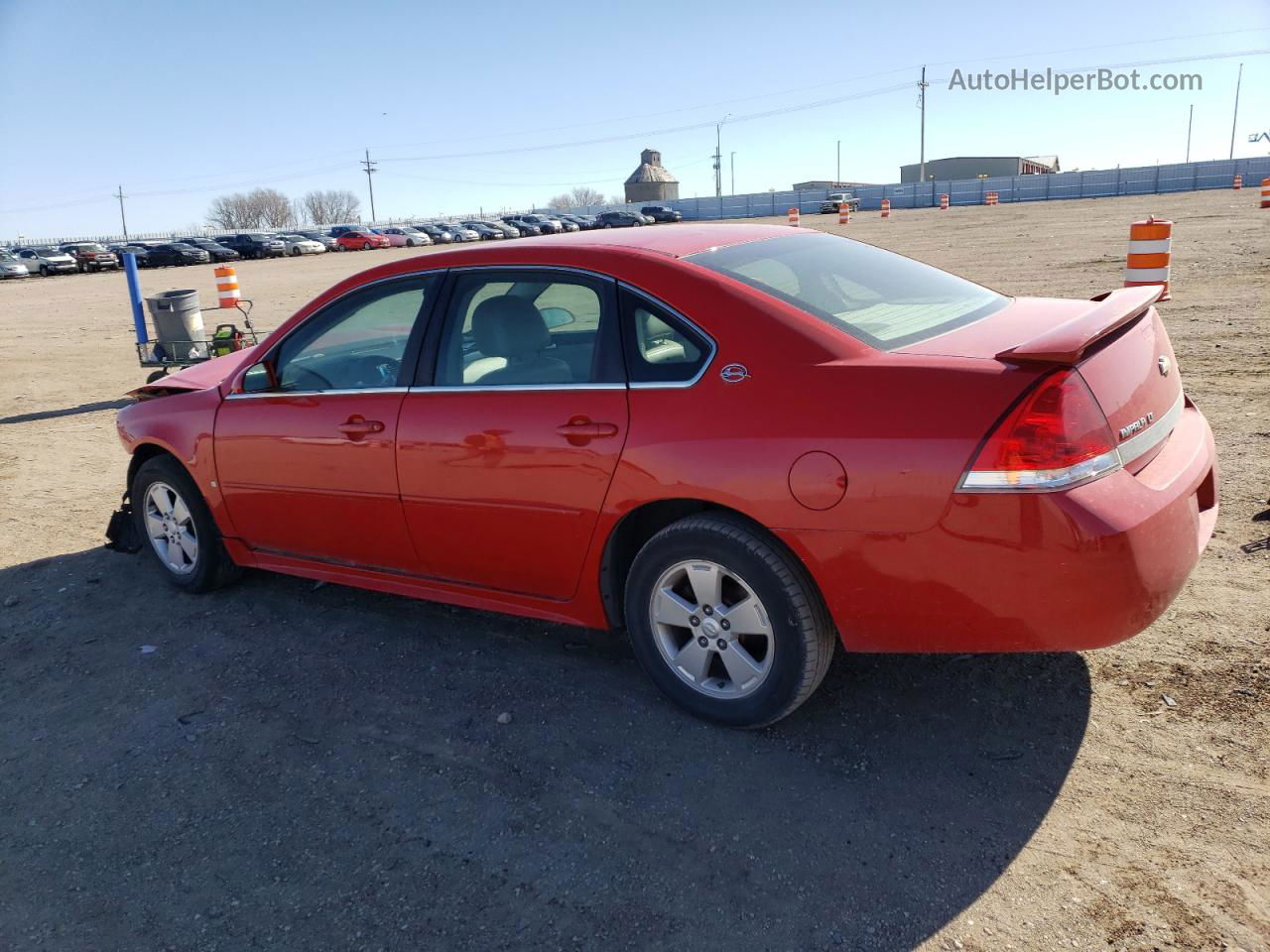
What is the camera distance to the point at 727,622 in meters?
3.19

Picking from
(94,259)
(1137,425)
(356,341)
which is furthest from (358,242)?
(1137,425)

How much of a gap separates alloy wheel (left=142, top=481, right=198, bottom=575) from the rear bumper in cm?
338

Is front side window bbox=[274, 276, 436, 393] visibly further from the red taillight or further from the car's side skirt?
the red taillight

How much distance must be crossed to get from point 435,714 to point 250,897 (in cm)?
101

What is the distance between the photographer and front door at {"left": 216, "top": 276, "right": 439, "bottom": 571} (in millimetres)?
3951

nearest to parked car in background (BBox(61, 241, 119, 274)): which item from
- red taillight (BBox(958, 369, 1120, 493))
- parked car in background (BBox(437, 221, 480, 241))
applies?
parked car in background (BBox(437, 221, 480, 241))

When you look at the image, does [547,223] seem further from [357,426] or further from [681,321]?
[681,321]

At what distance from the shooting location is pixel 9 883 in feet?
9.32

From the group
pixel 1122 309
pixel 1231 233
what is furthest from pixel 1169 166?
pixel 1122 309

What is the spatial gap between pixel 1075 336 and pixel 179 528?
4.28m

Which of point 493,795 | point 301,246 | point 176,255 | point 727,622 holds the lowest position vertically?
point 493,795

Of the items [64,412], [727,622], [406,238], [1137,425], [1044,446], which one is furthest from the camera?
[406,238]

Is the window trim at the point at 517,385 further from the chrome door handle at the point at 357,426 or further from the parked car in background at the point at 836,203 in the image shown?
the parked car in background at the point at 836,203

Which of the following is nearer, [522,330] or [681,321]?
[681,321]
